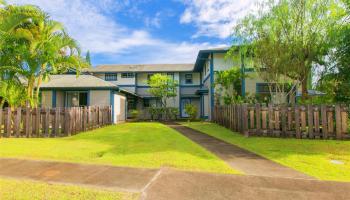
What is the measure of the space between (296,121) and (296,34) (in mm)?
4460

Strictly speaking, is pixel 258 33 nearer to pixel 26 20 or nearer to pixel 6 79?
Result: pixel 26 20

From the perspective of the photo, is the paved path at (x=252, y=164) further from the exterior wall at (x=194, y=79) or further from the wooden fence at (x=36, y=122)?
the exterior wall at (x=194, y=79)

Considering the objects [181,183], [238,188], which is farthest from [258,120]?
[181,183]

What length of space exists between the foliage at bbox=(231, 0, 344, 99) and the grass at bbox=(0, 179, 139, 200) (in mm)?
10447

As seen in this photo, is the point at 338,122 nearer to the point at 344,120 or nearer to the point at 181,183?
the point at 344,120

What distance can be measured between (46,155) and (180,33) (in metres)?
17.7

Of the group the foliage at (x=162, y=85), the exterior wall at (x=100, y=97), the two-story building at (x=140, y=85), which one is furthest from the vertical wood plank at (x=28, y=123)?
A: the foliage at (x=162, y=85)

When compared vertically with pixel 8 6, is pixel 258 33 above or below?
below

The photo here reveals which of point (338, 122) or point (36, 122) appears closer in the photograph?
point (338, 122)

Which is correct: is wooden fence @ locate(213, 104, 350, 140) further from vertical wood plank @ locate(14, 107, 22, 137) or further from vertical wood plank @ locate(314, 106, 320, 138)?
vertical wood plank @ locate(14, 107, 22, 137)

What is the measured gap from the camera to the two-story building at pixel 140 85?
1972cm

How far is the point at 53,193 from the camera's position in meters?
3.75

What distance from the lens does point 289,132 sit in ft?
33.2

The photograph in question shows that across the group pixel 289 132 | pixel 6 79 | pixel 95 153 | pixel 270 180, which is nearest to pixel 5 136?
pixel 6 79
